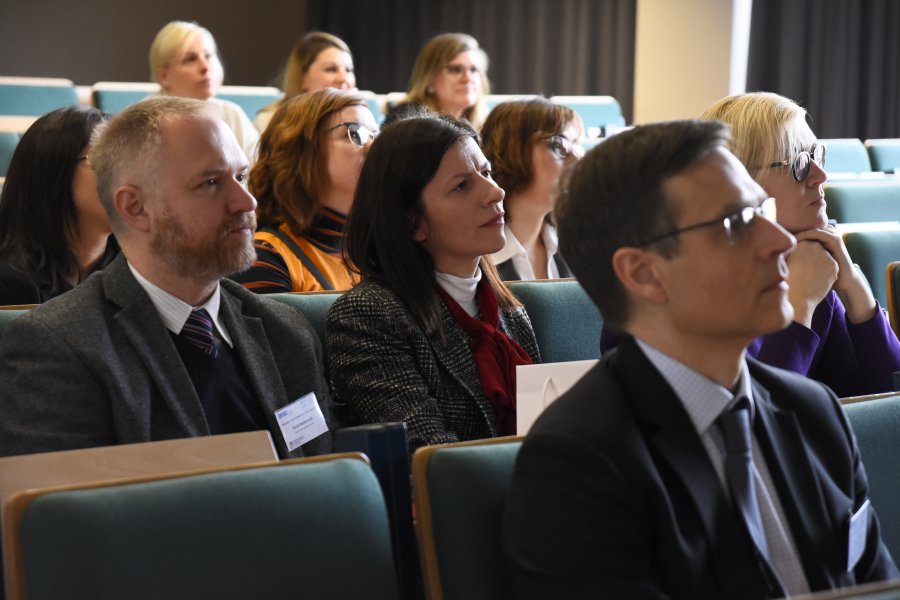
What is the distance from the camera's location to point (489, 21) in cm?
970

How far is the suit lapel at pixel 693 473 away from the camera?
1.31 m

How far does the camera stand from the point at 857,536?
4.71ft

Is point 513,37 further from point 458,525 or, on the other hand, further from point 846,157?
point 458,525

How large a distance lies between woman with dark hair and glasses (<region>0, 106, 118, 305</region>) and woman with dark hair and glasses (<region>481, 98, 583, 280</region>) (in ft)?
4.00

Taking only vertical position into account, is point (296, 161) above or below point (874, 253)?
above

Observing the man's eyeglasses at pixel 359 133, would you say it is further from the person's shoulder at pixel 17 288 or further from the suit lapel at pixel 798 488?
the suit lapel at pixel 798 488

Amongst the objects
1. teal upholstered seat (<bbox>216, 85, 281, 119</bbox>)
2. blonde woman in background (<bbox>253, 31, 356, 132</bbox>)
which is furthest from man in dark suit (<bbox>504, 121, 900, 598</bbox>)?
teal upholstered seat (<bbox>216, 85, 281, 119</bbox>)

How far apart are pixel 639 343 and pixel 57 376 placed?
0.94m

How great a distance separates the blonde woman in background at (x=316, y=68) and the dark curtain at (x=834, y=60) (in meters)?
3.44

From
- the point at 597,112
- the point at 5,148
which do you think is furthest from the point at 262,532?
the point at 597,112

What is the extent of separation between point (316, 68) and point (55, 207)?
3.22 meters

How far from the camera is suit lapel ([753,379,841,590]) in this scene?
1390mm

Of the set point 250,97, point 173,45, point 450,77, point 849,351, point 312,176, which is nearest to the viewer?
point 849,351

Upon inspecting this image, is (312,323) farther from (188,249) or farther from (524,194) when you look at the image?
(524,194)
